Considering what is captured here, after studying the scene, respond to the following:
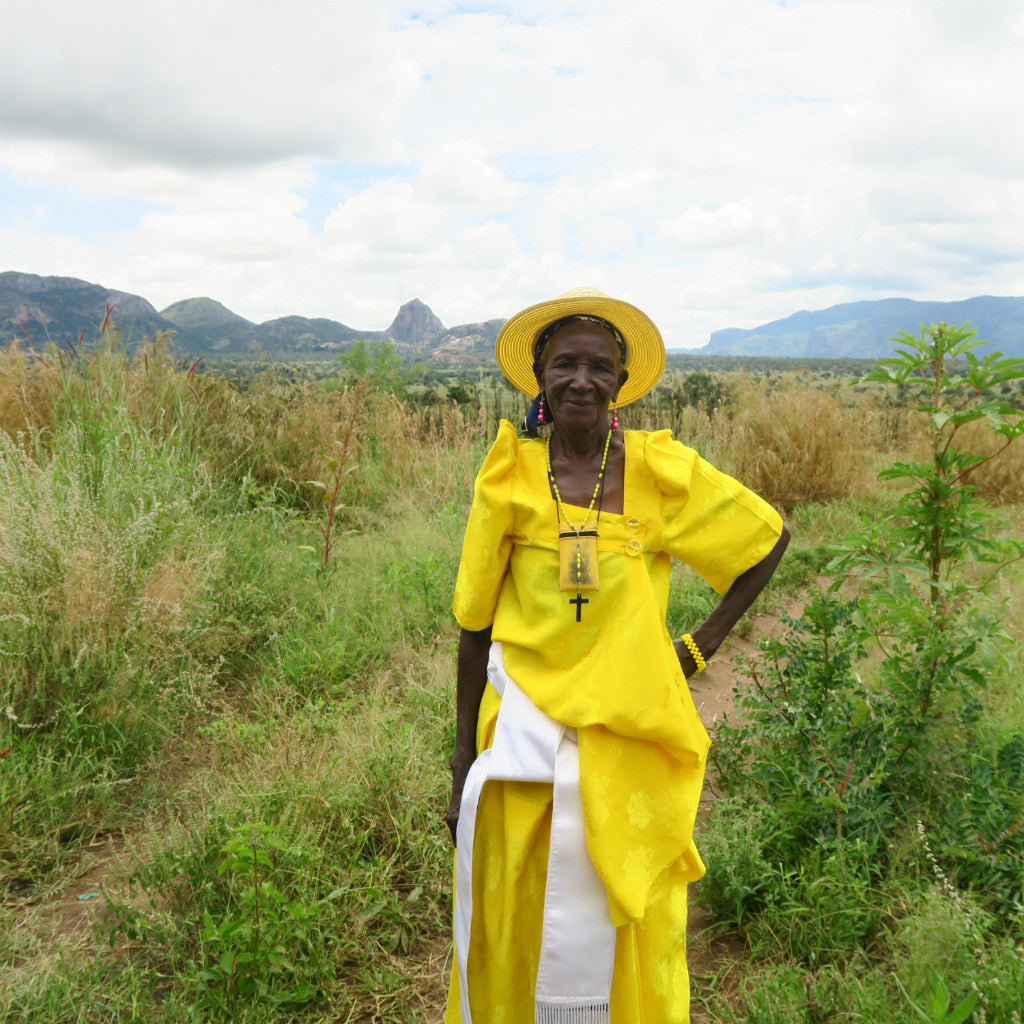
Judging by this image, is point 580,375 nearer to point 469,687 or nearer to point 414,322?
point 469,687

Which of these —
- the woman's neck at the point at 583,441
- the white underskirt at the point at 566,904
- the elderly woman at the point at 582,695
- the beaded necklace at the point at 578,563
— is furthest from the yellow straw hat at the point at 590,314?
the white underskirt at the point at 566,904

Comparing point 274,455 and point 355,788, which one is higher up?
point 274,455

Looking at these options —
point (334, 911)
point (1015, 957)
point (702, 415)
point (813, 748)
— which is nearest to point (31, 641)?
point (334, 911)

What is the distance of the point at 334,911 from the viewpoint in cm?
212

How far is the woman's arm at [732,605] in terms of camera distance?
152 centimetres

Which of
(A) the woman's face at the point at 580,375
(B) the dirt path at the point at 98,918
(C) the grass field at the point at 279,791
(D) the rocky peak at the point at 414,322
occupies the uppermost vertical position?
(D) the rocky peak at the point at 414,322

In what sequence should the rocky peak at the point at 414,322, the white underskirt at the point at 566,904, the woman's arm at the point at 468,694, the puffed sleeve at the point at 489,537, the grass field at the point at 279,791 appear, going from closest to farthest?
the white underskirt at the point at 566,904 → the puffed sleeve at the point at 489,537 → the woman's arm at the point at 468,694 → the grass field at the point at 279,791 → the rocky peak at the point at 414,322

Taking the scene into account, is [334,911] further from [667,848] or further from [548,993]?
[667,848]

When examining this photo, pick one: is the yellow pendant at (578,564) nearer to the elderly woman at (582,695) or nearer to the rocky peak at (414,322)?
the elderly woman at (582,695)

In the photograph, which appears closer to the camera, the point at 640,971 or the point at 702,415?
the point at 640,971

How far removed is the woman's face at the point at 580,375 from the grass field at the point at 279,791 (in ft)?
3.92

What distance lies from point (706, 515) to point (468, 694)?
0.67 metres

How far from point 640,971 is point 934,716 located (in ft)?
5.00

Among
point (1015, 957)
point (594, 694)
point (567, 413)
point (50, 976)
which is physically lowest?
point (50, 976)
